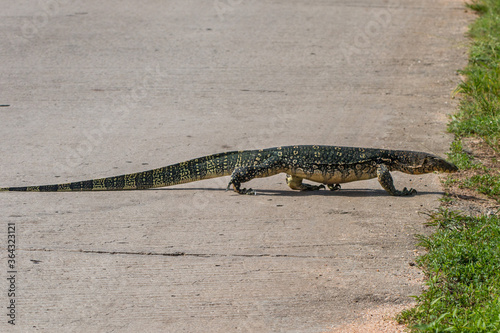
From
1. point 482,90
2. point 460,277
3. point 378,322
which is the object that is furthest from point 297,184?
point 482,90

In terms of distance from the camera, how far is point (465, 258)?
17.9 ft

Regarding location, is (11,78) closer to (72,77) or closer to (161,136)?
(72,77)

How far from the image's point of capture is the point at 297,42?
41.8ft

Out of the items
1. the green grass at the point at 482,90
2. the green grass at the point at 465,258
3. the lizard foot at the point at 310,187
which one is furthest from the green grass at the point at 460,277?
the green grass at the point at 482,90

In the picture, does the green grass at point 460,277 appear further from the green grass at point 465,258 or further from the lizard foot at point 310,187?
the lizard foot at point 310,187

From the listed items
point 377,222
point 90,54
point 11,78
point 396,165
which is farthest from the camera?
point 90,54

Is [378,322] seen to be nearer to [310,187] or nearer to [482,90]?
[310,187]

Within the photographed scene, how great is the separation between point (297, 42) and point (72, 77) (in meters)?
4.34

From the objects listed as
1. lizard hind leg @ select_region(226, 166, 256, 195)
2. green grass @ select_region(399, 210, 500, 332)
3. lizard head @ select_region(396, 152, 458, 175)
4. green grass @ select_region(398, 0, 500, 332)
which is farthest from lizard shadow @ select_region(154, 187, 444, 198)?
green grass @ select_region(399, 210, 500, 332)

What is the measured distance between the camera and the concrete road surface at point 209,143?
5.21 m

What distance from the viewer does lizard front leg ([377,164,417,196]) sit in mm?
7141

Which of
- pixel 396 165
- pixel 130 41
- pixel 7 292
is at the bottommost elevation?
pixel 7 292

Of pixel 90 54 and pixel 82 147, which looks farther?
pixel 90 54

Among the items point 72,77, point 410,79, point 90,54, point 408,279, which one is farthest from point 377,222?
point 90,54
